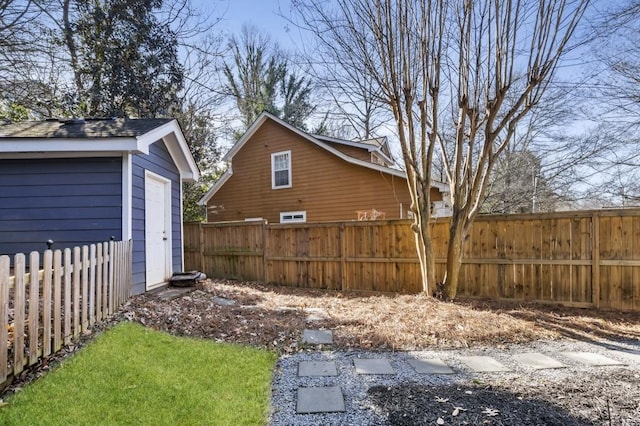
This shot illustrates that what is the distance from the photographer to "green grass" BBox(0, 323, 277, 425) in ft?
7.89

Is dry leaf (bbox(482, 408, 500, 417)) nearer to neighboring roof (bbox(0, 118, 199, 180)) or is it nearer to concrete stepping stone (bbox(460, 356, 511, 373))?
concrete stepping stone (bbox(460, 356, 511, 373))

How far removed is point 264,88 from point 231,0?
32.9 feet

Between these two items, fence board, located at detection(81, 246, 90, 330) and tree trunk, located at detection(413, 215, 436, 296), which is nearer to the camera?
fence board, located at detection(81, 246, 90, 330)

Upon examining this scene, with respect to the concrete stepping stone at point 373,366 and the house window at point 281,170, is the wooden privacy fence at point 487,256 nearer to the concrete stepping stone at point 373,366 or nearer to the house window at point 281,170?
the concrete stepping stone at point 373,366

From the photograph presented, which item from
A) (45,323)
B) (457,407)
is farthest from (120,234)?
(457,407)

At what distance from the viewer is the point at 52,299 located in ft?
12.1

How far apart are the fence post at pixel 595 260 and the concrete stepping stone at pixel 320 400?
16.8 feet

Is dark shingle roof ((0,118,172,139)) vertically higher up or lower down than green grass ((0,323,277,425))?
higher up

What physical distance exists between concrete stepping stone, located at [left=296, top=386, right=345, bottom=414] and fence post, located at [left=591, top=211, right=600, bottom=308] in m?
5.13

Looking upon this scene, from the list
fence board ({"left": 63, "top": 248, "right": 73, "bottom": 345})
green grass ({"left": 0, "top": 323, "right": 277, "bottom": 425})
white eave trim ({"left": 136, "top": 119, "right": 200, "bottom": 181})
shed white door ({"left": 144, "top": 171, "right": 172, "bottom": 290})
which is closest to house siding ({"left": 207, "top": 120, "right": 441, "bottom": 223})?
white eave trim ({"left": 136, "top": 119, "right": 200, "bottom": 181})

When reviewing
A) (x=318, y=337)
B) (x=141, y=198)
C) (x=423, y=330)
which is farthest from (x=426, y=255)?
(x=141, y=198)

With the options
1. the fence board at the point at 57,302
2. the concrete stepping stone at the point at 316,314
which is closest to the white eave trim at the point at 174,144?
the fence board at the point at 57,302

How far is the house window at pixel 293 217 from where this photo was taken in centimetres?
1374

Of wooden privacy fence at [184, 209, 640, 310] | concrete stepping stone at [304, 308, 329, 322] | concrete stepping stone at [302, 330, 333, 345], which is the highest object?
wooden privacy fence at [184, 209, 640, 310]
